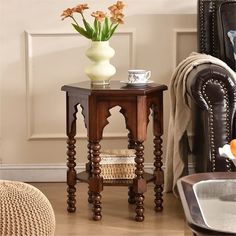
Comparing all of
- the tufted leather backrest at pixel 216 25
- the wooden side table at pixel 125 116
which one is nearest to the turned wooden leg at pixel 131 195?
the wooden side table at pixel 125 116

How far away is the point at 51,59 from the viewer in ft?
12.6

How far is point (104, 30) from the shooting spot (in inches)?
126

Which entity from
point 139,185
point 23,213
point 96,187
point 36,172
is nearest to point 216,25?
point 139,185

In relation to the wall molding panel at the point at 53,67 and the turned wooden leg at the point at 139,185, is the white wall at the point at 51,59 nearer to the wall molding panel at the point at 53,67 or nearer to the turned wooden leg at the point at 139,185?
the wall molding panel at the point at 53,67

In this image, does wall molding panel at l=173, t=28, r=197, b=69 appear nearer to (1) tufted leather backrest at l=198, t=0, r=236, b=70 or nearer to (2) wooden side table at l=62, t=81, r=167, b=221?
(1) tufted leather backrest at l=198, t=0, r=236, b=70

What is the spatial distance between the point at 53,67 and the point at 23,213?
6.36 feet

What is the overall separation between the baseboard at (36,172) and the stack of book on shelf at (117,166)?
72 cm

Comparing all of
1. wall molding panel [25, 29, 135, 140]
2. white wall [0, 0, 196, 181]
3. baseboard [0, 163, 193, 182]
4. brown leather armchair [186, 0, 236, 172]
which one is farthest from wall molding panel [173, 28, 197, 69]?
brown leather armchair [186, 0, 236, 172]

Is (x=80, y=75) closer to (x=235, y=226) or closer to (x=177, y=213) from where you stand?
(x=177, y=213)

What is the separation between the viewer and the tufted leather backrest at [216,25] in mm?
3469

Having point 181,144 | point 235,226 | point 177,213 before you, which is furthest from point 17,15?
point 235,226

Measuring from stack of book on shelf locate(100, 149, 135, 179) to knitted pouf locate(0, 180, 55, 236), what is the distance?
110 cm

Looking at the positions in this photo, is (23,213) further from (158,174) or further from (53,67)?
(53,67)

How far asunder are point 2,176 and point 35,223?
193 cm
